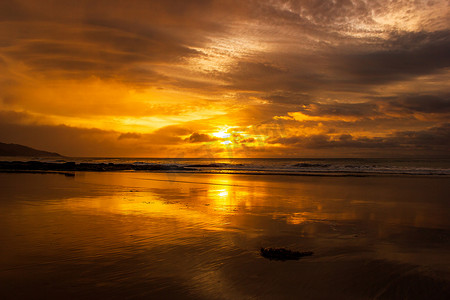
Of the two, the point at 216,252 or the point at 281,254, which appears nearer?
the point at 281,254

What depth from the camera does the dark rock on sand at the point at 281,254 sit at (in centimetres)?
696

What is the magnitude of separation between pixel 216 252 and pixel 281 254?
1474 mm

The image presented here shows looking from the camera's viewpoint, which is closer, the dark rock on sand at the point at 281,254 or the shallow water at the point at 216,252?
the shallow water at the point at 216,252

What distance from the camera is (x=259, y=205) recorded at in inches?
571

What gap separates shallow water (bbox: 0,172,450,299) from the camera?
17.6 ft

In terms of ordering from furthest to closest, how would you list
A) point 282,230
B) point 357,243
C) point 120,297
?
point 282,230, point 357,243, point 120,297

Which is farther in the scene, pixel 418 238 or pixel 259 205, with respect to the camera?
pixel 259 205

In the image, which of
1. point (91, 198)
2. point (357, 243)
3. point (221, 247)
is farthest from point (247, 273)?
point (91, 198)

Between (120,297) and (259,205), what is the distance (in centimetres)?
1006

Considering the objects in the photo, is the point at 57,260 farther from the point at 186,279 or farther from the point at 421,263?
the point at 421,263

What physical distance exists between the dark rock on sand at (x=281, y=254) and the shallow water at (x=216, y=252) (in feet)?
0.70

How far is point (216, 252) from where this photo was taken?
23.9ft

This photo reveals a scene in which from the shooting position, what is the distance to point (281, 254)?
7.10 m

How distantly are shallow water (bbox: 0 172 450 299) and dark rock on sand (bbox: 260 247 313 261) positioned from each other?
0.21 m
